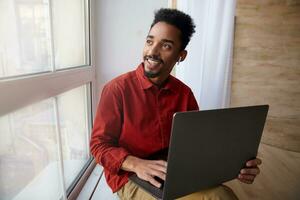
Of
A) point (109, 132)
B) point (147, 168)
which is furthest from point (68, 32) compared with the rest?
point (147, 168)

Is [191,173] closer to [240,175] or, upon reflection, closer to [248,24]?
[240,175]

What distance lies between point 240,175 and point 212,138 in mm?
254

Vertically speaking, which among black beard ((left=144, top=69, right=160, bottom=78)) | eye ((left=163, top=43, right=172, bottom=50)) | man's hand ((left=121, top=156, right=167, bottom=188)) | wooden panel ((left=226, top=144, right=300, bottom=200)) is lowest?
wooden panel ((left=226, top=144, right=300, bottom=200))

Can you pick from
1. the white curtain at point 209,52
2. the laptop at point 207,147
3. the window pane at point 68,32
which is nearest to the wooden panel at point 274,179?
the white curtain at point 209,52

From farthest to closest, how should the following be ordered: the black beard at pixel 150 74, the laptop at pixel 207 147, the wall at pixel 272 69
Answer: the wall at pixel 272 69, the black beard at pixel 150 74, the laptop at pixel 207 147

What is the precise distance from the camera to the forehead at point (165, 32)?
98cm

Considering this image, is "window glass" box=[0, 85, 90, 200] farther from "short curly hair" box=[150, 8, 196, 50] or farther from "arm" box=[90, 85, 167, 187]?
"short curly hair" box=[150, 8, 196, 50]

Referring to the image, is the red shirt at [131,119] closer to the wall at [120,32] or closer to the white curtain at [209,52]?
the white curtain at [209,52]

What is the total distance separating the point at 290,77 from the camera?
2.33 meters

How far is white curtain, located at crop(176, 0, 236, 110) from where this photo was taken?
1.51 m

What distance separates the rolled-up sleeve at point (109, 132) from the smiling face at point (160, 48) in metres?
0.16

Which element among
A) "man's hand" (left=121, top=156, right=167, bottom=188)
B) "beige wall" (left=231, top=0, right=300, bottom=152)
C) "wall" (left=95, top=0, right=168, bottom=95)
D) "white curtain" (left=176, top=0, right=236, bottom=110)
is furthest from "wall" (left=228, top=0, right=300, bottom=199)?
→ "man's hand" (left=121, top=156, right=167, bottom=188)

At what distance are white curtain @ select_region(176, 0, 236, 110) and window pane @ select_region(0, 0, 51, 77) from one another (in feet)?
2.60

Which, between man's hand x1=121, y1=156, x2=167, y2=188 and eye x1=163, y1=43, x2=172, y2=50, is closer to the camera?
man's hand x1=121, y1=156, x2=167, y2=188
